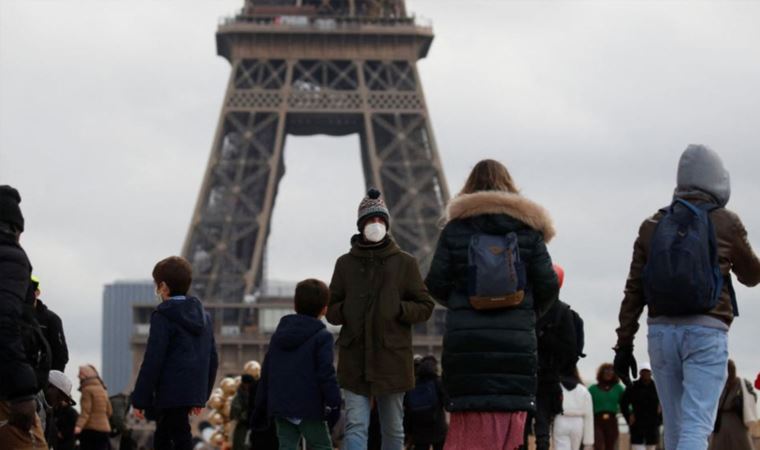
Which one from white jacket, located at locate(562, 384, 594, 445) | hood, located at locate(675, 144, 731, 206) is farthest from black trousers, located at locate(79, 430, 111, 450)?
hood, located at locate(675, 144, 731, 206)

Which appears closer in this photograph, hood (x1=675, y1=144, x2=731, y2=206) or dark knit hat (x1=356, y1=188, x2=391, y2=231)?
hood (x1=675, y1=144, x2=731, y2=206)

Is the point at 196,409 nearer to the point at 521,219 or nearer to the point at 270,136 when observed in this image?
the point at 521,219

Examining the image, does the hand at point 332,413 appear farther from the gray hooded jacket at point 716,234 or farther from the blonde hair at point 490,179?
the gray hooded jacket at point 716,234

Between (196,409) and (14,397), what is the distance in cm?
305

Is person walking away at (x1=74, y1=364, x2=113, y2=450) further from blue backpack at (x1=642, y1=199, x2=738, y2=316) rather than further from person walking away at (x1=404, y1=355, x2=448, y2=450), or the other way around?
blue backpack at (x1=642, y1=199, x2=738, y2=316)

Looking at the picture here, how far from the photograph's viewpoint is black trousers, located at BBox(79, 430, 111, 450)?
1927 centimetres

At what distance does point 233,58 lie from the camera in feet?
222

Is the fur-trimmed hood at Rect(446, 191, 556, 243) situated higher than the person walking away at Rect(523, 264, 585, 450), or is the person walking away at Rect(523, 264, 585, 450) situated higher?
the fur-trimmed hood at Rect(446, 191, 556, 243)

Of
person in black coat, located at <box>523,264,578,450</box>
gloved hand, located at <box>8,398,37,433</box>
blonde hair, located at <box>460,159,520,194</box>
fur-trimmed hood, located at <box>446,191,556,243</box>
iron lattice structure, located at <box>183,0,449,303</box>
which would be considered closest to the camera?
gloved hand, located at <box>8,398,37,433</box>

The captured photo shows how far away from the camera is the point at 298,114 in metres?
68.9

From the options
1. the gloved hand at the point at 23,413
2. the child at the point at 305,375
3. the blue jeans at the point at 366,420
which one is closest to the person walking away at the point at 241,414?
the child at the point at 305,375

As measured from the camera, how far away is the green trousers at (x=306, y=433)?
13.2 meters

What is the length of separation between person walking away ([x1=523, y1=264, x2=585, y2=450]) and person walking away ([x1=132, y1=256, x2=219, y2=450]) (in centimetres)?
269

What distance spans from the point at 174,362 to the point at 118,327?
181m
